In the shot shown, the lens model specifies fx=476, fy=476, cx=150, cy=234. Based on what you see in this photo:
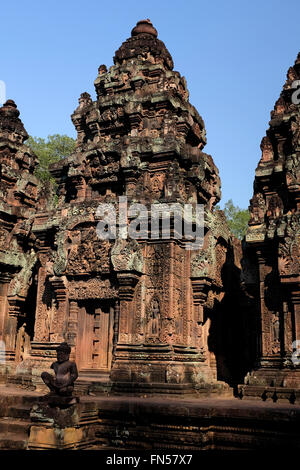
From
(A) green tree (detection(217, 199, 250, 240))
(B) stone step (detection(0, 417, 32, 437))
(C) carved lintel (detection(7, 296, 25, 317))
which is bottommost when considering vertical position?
(B) stone step (detection(0, 417, 32, 437))

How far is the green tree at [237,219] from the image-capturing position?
26864mm

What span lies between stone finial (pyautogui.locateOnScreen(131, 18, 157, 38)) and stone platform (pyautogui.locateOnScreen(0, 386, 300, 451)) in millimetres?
10630

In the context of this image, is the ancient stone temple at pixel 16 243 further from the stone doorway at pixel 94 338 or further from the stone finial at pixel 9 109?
the stone doorway at pixel 94 338

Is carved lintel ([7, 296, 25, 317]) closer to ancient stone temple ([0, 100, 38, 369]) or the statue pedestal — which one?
ancient stone temple ([0, 100, 38, 369])

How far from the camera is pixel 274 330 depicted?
963cm

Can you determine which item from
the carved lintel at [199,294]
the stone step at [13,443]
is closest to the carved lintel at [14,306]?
the carved lintel at [199,294]

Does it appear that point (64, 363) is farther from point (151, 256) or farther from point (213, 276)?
point (213, 276)

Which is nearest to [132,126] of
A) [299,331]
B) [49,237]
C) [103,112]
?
[103,112]

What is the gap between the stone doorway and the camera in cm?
1056

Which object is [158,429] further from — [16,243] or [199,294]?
[16,243]

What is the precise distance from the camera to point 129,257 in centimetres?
1008

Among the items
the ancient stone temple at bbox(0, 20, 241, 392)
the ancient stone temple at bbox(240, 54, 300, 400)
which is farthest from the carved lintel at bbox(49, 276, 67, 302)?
the ancient stone temple at bbox(240, 54, 300, 400)

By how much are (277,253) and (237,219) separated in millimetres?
18216

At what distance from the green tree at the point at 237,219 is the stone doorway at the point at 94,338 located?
1671 cm
